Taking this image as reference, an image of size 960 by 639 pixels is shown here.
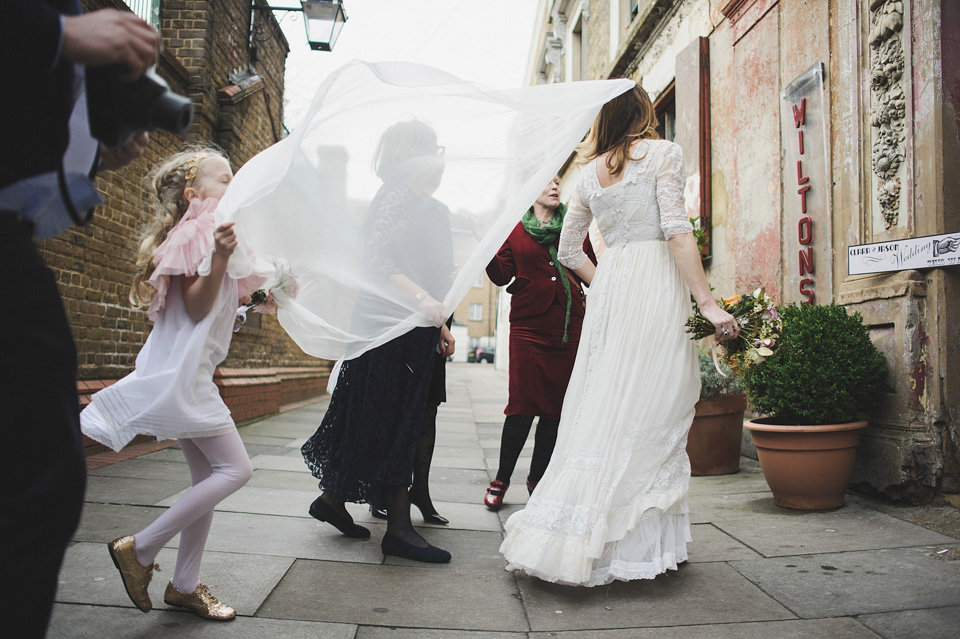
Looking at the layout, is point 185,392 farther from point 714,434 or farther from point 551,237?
point 714,434

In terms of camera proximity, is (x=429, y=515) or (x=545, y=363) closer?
(x=429, y=515)

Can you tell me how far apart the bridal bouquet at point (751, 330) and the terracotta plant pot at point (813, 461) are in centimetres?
105

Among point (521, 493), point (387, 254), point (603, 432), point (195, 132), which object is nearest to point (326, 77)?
point (387, 254)

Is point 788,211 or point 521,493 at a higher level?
point 788,211

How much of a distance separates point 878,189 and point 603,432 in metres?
2.61

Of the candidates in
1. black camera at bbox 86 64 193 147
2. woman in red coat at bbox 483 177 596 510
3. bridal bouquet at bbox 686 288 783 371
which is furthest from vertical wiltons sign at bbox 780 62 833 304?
black camera at bbox 86 64 193 147

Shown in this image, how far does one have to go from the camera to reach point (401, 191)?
3014mm

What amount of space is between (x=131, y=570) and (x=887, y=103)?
4434mm

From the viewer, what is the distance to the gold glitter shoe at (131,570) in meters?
2.25

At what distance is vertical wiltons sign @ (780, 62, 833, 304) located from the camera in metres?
4.82

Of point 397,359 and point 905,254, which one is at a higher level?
point 905,254

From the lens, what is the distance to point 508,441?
4.20 metres

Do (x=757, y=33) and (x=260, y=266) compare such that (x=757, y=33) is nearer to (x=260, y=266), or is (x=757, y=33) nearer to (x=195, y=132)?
(x=260, y=266)

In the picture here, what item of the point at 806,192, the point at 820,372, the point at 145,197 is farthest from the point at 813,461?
the point at 145,197
